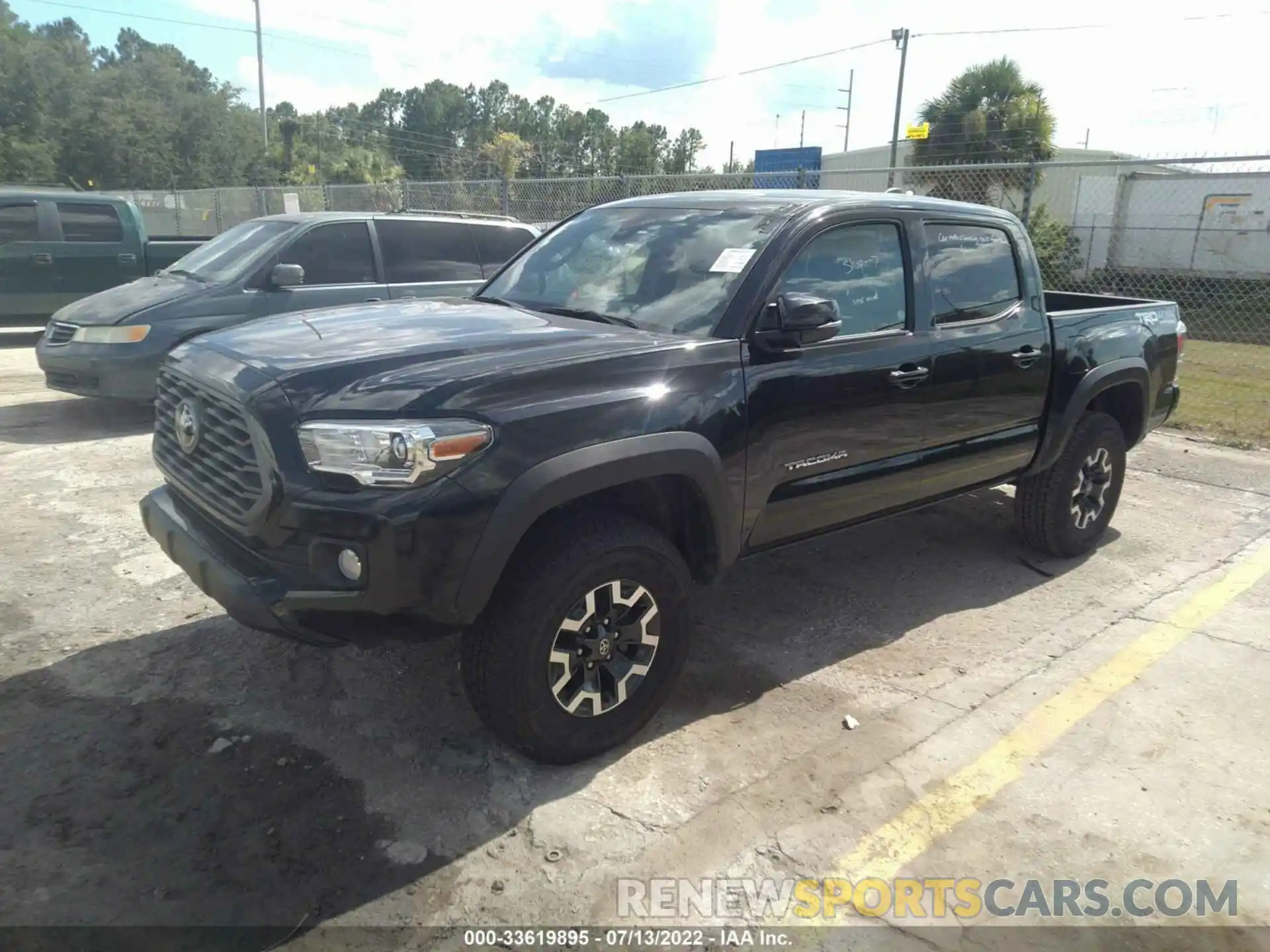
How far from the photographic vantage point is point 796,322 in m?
3.38

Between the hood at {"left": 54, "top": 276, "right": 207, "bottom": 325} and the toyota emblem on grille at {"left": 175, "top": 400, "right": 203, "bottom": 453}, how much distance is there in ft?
15.7

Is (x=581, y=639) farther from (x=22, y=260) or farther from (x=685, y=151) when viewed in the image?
(x=685, y=151)

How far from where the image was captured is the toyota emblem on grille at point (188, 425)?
318 centimetres

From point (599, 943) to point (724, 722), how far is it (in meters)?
1.19

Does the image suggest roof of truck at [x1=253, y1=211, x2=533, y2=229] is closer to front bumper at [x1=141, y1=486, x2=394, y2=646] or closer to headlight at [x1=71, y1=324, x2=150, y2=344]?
headlight at [x1=71, y1=324, x2=150, y2=344]

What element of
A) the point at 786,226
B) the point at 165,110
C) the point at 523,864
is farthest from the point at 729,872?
the point at 165,110

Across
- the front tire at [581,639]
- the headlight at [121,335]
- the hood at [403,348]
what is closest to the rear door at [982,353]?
the hood at [403,348]

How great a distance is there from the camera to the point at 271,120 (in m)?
85.2

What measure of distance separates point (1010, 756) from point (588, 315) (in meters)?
2.32

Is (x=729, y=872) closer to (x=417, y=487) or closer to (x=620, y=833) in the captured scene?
(x=620, y=833)

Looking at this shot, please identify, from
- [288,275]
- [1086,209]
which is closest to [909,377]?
[288,275]

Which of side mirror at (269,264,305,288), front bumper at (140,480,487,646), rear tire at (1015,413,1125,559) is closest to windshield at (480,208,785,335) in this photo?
front bumper at (140,480,487,646)

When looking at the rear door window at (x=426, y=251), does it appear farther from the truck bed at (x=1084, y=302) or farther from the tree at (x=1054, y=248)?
the tree at (x=1054, y=248)

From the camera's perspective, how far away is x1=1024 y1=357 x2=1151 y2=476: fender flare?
486 centimetres
